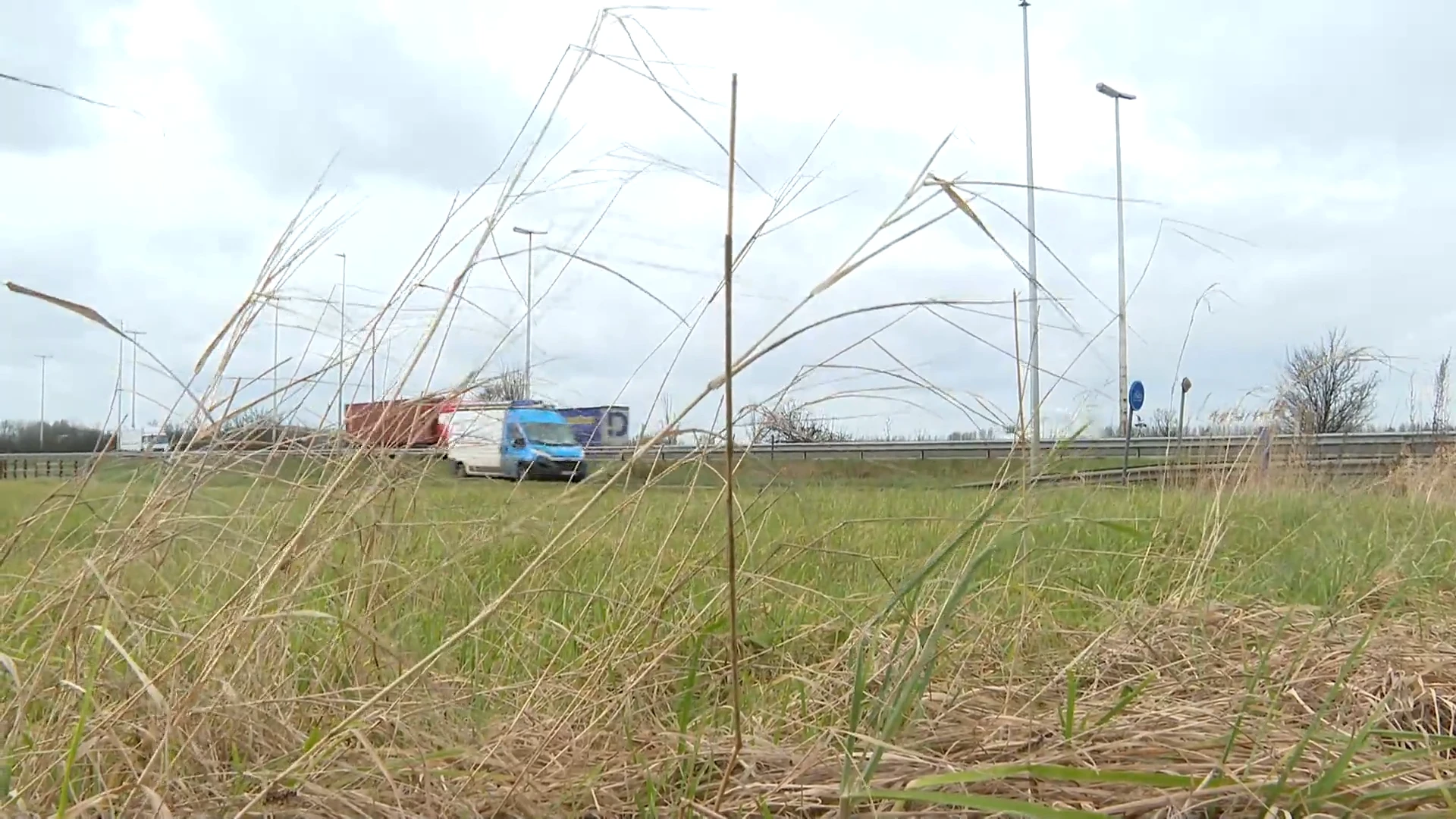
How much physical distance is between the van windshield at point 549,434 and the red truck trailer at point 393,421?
209mm

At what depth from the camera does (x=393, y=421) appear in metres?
2.10

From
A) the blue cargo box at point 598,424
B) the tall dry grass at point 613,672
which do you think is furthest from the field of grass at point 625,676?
the blue cargo box at point 598,424

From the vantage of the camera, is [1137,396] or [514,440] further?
[1137,396]

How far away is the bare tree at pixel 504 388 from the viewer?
210cm

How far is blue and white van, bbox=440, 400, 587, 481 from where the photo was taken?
2.24 meters

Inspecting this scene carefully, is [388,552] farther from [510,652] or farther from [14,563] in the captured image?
[14,563]

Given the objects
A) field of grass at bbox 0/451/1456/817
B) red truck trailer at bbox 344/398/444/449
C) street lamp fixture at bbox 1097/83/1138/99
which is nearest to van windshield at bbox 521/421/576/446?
field of grass at bbox 0/451/1456/817

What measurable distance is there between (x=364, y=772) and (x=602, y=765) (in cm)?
34

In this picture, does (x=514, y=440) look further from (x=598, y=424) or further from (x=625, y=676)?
(x=625, y=676)

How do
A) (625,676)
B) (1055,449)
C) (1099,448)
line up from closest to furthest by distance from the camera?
(1055,449)
(625,676)
(1099,448)

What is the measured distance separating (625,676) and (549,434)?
0.64m

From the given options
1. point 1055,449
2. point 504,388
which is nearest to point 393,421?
point 504,388

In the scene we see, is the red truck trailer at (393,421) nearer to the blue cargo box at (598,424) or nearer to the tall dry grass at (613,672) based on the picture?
the tall dry grass at (613,672)

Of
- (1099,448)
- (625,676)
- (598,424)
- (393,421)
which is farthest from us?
(1099,448)
